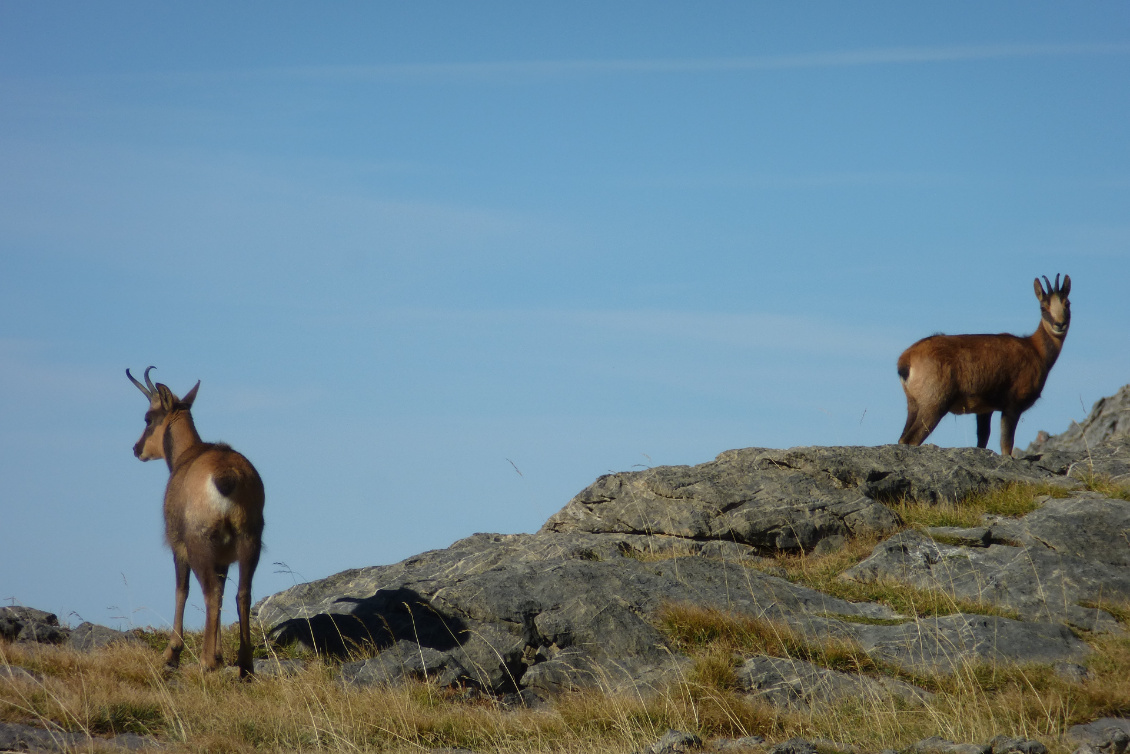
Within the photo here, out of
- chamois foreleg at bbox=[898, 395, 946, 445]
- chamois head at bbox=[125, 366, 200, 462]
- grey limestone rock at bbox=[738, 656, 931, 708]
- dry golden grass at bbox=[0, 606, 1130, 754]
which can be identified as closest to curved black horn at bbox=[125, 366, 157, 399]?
chamois head at bbox=[125, 366, 200, 462]

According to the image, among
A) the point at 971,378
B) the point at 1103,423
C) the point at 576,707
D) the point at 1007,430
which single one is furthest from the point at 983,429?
the point at 576,707

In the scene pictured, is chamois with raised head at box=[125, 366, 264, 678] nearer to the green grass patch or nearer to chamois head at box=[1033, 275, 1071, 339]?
the green grass patch

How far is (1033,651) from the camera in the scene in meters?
7.35

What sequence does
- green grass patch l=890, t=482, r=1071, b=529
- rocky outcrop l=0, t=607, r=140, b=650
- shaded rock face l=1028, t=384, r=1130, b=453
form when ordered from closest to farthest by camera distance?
1. rocky outcrop l=0, t=607, r=140, b=650
2. green grass patch l=890, t=482, r=1071, b=529
3. shaded rock face l=1028, t=384, r=1130, b=453

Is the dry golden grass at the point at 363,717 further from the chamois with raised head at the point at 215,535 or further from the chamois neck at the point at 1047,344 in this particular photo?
the chamois neck at the point at 1047,344

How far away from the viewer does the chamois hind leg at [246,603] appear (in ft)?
26.1

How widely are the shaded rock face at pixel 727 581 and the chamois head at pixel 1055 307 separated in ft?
14.4

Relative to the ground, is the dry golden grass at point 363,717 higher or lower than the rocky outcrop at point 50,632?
lower

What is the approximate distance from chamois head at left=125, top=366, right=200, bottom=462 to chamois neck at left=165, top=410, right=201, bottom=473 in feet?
0.07

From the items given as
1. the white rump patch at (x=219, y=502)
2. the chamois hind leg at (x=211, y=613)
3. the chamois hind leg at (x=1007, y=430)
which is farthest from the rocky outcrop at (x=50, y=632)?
the chamois hind leg at (x=1007, y=430)

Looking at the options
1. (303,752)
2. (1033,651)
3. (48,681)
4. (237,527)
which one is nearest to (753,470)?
(1033,651)

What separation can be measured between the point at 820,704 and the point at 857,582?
8.17ft

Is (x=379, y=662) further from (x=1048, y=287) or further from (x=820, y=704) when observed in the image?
(x=1048, y=287)

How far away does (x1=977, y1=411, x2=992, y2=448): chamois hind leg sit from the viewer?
51.5 feet
